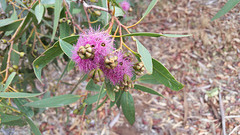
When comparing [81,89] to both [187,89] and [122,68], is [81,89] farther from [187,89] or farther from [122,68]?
[122,68]

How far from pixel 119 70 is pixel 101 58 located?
0.09 m

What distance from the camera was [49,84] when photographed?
2.33 meters

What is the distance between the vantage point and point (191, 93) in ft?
6.54

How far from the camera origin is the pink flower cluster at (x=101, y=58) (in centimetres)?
70

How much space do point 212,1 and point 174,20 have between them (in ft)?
1.77

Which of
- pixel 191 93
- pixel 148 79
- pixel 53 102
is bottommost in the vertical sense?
pixel 191 93

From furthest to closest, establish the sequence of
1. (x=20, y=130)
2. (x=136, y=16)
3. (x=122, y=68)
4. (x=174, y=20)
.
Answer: (x=136, y=16)
(x=174, y=20)
(x=20, y=130)
(x=122, y=68)

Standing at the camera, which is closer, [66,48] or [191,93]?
[66,48]

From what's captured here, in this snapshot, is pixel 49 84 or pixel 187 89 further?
pixel 49 84

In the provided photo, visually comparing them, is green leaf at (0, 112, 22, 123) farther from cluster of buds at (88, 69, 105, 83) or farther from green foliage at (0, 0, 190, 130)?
cluster of buds at (88, 69, 105, 83)

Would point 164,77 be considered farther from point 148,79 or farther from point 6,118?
point 6,118

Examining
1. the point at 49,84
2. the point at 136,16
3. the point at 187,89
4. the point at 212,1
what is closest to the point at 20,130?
the point at 49,84

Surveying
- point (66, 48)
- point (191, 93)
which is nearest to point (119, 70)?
point (66, 48)

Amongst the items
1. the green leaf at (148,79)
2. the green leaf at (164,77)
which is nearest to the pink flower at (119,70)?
the green leaf at (164,77)
